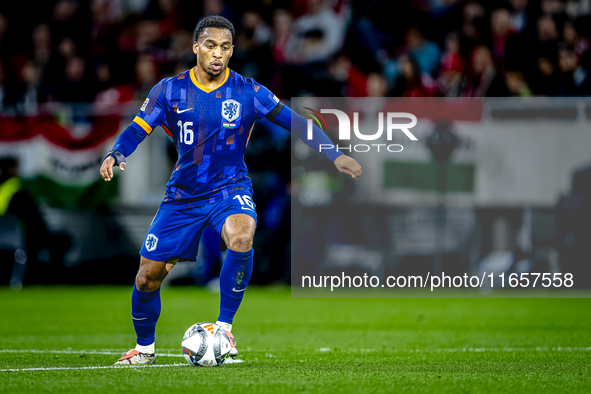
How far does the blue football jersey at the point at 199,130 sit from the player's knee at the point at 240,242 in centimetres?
36

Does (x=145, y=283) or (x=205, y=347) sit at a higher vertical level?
(x=145, y=283)

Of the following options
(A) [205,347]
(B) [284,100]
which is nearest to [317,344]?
(A) [205,347]

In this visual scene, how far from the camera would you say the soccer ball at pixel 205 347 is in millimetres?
5078

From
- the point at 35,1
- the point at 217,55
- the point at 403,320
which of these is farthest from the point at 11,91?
the point at 217,55

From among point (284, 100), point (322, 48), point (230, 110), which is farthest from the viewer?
point (322, 48)

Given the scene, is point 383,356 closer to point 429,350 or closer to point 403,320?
point 429,350

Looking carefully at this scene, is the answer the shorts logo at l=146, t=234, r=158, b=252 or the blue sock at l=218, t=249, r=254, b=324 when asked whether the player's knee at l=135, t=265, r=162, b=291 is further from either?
the blue sock at l=218, t=249, r=254, b=324

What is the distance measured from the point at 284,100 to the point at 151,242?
6647 mm

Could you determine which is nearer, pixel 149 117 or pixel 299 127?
pixel 149 117

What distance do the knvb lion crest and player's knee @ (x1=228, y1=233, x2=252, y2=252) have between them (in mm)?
808

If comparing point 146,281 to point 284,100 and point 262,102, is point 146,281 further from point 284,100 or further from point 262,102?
point 284,100

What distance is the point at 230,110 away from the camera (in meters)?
5.41

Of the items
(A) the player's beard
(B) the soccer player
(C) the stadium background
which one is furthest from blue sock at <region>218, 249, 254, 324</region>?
(C) the stadium background

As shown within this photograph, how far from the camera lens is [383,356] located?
5.84m
